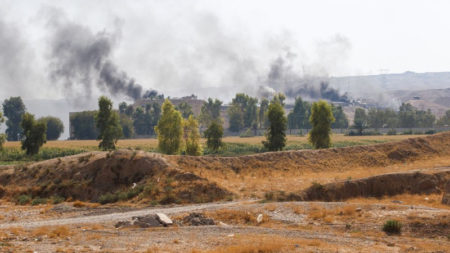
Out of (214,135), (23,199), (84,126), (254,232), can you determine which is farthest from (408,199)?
(84,126)

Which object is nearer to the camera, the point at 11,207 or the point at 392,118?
the point at 11,207

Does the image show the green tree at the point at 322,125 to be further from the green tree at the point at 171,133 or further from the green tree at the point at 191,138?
the green tree at the point at 171,133

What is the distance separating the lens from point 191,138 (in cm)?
9112

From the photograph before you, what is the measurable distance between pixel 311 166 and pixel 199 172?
15880 mm

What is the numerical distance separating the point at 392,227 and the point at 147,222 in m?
13.7

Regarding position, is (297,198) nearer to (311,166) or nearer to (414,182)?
(414,182)

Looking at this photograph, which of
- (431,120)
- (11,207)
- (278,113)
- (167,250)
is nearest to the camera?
(167,250)

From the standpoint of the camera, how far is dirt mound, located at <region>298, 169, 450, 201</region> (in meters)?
43.6

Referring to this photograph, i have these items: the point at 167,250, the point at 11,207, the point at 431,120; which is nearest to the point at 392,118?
the point at 431,120

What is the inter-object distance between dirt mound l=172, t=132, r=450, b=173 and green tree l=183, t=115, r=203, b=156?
107 feet

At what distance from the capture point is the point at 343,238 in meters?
24.1

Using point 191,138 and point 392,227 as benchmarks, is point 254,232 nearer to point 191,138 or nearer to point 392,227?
point 392,227

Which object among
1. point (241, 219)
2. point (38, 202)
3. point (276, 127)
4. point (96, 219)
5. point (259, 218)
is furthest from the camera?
point (276, 127)

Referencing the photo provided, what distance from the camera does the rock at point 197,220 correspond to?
29.5 metres
